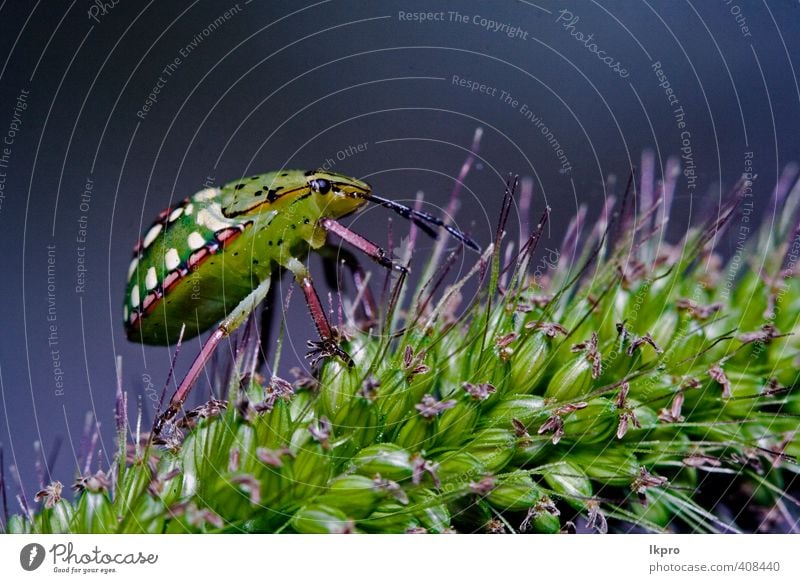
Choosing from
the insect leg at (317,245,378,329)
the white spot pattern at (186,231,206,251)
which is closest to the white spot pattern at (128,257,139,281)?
the white spot pattern at (186,231,206,251)

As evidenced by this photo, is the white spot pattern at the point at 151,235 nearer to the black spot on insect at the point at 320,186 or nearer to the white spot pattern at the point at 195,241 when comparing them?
the white spot pattern at the point at 195,241

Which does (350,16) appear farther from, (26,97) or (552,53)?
(26,97)

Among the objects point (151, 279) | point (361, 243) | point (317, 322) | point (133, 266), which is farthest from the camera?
point (133, 266)

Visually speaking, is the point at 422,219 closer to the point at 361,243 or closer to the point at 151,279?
the point at 361,243

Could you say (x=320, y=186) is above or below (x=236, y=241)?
above

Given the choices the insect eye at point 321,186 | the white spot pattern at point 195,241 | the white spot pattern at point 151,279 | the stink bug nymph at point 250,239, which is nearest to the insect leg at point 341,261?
the stink bug nymph at point 250,239

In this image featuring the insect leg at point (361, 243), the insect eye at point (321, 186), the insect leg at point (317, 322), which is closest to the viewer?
the insect leg at point (317, 322)

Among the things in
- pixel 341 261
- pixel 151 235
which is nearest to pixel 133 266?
pixel 151 235

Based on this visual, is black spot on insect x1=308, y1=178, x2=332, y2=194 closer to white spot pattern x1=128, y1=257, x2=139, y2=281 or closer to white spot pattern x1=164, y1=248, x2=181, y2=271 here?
white spot pattern x1=164, y1=248, x2=181, y2=271
